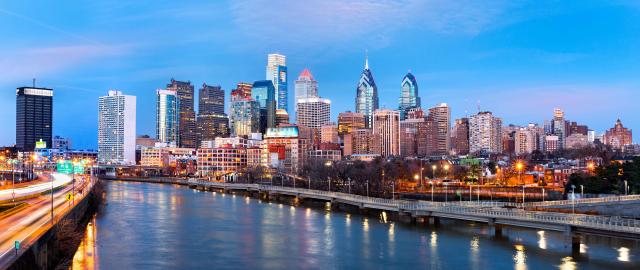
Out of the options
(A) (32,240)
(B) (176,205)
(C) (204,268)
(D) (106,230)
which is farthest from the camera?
(B) (176,205)

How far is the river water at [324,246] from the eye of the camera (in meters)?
43.5

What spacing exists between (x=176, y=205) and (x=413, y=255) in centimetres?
5596

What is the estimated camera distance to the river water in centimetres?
4347

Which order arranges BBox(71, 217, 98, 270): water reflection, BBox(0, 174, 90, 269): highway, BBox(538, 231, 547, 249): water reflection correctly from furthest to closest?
BBox(538, 231, 547, 249): water reflection < BBox(71, 217, 98, 270): water reflection < BBox(0, 174, 90, 269): highway

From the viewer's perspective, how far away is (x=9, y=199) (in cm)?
6500

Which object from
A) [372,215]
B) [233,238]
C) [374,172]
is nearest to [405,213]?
[372,215]

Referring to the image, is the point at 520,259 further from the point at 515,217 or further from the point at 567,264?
the point at 515,217

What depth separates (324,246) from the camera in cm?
5184

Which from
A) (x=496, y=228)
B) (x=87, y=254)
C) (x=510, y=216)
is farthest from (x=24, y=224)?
(x=496, y=228)

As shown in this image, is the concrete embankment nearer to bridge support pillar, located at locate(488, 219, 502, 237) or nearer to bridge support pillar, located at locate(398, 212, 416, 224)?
bridge support pillar, located at locate(398, 212, 416, 224)

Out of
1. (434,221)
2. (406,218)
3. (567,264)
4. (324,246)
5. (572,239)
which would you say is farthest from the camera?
(406,218)

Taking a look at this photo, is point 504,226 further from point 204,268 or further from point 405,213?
point 204,268

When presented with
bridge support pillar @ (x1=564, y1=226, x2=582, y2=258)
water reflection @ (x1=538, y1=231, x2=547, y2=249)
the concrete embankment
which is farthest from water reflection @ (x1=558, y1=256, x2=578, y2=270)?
the concrete embankment

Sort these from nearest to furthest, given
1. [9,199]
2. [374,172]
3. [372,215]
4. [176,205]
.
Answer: [9,199], [372,215], [176,205], [374,172]
